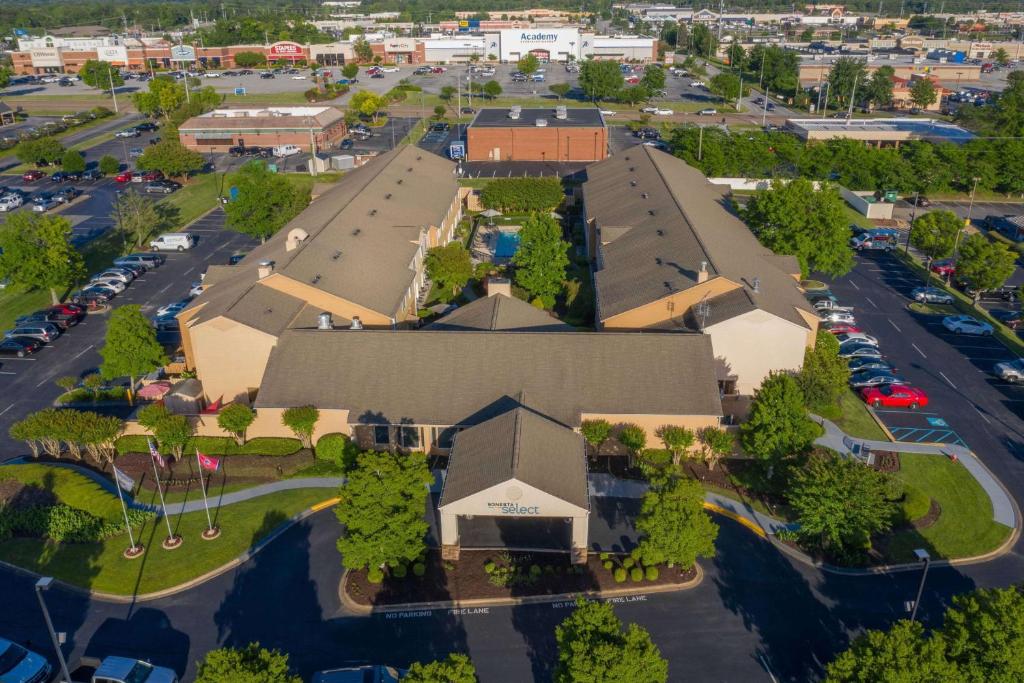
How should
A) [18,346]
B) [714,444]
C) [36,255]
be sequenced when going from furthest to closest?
[36,255]
[18,346]
[714,444]

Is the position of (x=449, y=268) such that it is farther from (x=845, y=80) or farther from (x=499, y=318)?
(x=845, y=80)

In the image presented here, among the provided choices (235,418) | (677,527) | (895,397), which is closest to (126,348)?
(235,418)

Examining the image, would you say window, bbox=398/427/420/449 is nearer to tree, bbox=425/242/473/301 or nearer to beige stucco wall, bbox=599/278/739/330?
beige stucco wall, bbox=599/278/739/330

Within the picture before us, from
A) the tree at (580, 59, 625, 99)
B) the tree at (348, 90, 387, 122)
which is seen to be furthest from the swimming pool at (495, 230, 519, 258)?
the tree at (580, 59, 625, 99)

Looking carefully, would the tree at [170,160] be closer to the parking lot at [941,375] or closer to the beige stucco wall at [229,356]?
the beige stucco wall at [229,356]

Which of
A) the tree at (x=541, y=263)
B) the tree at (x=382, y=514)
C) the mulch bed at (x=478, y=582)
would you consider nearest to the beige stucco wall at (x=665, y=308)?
the tree at (x=541, y=263)

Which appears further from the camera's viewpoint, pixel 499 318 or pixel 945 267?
pixel 945 267

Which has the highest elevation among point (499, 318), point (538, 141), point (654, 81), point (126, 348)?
point (654, 81)
